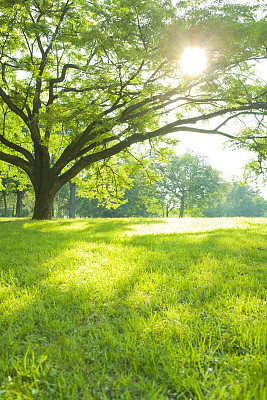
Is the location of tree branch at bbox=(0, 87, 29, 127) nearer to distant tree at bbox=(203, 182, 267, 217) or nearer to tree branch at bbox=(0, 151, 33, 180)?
tree branch at bbox=(0, 151, 33, 180)

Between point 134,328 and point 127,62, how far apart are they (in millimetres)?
9817

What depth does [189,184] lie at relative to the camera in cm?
4656

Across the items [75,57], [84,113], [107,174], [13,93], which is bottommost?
[107,174]

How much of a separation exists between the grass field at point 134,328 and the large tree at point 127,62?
7.23 meters

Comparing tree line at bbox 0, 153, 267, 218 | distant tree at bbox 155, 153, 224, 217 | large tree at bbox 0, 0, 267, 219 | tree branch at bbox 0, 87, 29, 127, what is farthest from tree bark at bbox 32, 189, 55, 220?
distant tree at bbox 155, 153, 224, 217

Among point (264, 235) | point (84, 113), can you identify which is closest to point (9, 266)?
point (264, 235)

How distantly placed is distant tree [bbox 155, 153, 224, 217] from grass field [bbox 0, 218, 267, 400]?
41905 millimetres

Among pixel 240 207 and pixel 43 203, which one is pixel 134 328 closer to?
pixel 43 203

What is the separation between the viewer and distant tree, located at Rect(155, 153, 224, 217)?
45.8 metres

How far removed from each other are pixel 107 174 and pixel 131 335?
15315mm

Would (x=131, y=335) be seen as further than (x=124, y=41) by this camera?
No

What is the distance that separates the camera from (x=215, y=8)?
867 centimetres

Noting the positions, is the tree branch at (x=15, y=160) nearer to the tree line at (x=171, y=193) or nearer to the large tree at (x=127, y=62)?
the large tree at (x=127, y=62)

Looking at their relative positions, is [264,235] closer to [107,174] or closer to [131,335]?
[131,335]
